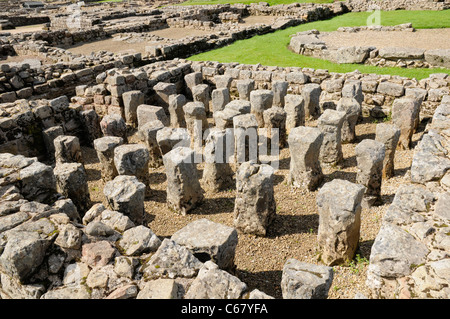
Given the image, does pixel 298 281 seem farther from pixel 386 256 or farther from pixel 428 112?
pixel 428 112

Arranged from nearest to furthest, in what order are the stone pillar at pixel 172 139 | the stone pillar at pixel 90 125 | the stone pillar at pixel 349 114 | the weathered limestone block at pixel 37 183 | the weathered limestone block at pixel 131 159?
the weathered limestone block at pixel 37 183, the weathered limestone block at pixel 131 159, the stone pillar at pixel 172 139, the stone pillar at pixel 349 114, the stone pillar at pixel 90 125

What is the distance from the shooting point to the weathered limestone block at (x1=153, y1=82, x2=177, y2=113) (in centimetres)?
1387

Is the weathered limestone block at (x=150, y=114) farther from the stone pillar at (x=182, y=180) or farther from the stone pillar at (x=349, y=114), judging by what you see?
the stone pillar at (x=349, y=114)

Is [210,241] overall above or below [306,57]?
below

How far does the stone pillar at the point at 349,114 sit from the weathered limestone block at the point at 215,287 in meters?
7.41

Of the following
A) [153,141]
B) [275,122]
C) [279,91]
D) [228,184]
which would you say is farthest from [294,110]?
[153,141]

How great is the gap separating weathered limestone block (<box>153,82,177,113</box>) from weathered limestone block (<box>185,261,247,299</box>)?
424 inches

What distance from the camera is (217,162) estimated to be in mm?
8656

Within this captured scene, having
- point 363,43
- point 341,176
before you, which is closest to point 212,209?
point 341,176

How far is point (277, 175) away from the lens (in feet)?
30.7

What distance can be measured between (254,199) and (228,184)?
6.79 feet

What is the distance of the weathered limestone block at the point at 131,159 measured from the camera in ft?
27.0

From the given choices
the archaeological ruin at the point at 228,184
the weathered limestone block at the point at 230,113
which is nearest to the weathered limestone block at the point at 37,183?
the archaeological ruin at the point at 228,184

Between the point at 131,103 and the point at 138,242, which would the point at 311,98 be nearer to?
the point at 131,103
